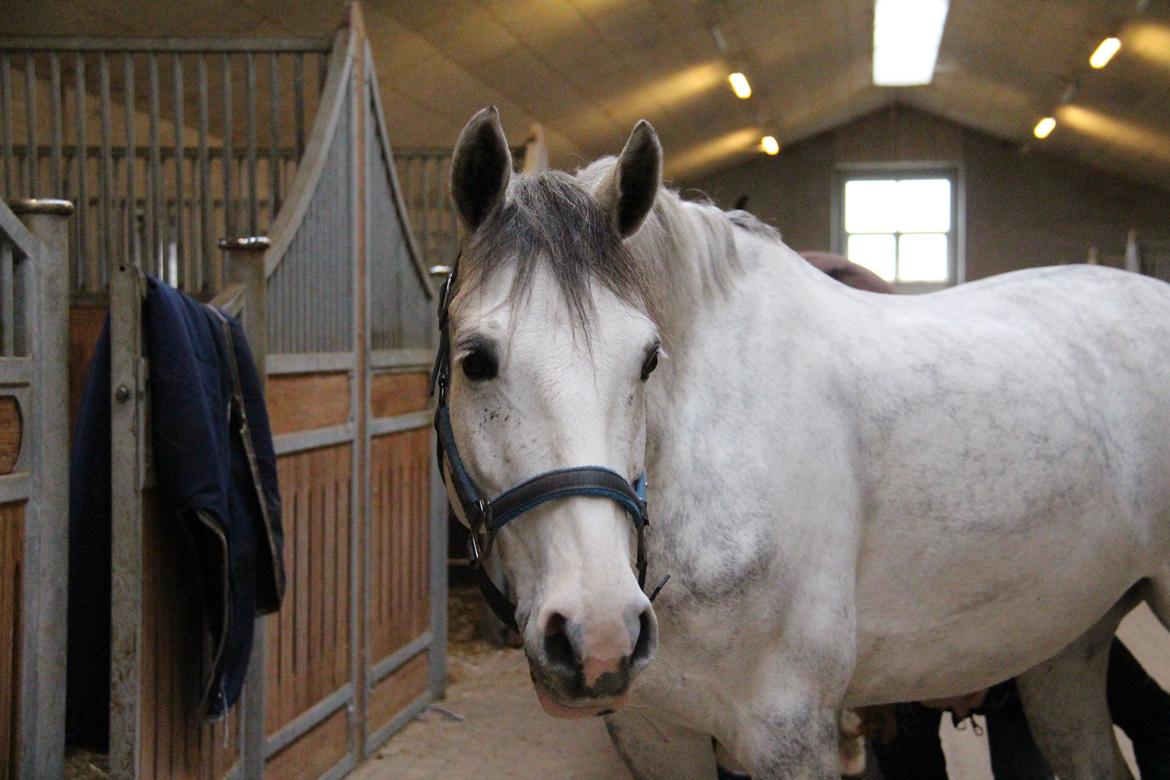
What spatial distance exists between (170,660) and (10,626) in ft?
1.63

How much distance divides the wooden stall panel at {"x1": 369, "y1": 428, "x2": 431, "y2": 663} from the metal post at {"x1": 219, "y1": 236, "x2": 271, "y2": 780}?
0.90 metres

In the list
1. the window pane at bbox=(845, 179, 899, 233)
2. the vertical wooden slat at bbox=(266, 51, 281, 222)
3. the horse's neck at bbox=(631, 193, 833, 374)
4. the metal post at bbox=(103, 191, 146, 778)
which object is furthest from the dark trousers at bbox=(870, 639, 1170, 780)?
the window pane at bbox=(845, 179, 899, 233)

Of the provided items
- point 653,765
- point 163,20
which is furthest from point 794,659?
point 163,20

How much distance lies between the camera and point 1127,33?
1100cm

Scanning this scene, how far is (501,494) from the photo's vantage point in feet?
4.53

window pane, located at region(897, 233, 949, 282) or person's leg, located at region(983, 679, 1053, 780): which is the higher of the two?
window pane, located at region(897, 233, 949, 282)

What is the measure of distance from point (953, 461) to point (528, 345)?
2.81 ft

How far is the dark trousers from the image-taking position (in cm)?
242

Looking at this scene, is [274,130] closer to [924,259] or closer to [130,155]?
[130,155]

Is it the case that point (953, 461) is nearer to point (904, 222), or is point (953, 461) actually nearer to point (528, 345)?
point (528, 345)

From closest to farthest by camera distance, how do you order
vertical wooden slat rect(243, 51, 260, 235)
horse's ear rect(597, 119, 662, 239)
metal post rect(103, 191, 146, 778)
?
horse's ear rect(597, 119, 662, 239) → metal post rect(103, 191, 146, 778) → vertical wooden slat rect(243, 51, 260, 235)

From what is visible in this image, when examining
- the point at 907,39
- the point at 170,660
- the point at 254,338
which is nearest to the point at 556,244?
the point at 170,660

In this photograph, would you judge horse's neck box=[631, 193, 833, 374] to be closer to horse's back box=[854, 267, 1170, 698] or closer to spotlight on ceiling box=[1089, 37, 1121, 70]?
horse's back box=[854, 267, 1170, 698]

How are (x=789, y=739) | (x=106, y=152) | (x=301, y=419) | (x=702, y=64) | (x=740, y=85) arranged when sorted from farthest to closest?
(x=740, y=85) → (x=702, y=64) → (x=106, y=152) → (x=301, y=419) → (x=789, y=739)
